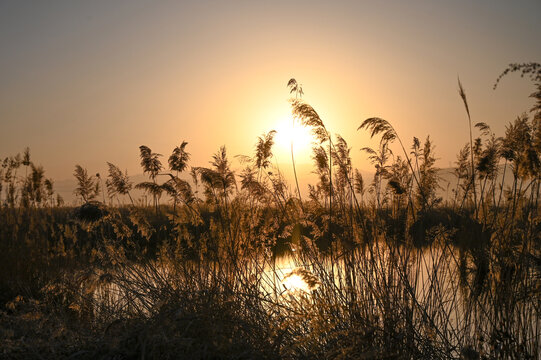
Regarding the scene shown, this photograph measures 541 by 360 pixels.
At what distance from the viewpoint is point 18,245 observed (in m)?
7.31

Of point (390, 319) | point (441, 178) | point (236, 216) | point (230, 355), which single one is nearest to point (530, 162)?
point (441, 178)

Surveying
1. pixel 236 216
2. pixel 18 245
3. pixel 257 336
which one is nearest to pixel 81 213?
pixel 236 216

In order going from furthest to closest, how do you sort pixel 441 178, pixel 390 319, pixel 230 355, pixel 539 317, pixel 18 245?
pixel 18 245
pixel 441 178
pixel 539 317
pixel 390 319
pixel 230 355

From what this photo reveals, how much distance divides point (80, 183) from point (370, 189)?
147 inches

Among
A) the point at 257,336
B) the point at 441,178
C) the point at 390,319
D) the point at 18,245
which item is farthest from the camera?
the point at 18,245

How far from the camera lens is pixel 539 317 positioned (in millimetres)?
3979

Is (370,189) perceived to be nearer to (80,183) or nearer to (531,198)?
(531,198)

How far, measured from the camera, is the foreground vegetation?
9.85 ft

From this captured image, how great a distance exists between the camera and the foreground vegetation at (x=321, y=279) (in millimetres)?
3002

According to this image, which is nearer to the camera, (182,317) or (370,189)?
(182,317)

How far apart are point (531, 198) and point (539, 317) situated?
1003mm

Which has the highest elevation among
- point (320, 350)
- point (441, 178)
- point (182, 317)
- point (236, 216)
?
point (441, 178)

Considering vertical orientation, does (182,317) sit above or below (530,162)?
below

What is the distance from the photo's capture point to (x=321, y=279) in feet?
14.3
